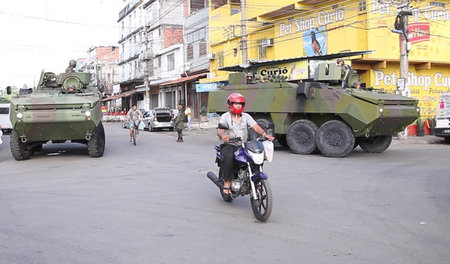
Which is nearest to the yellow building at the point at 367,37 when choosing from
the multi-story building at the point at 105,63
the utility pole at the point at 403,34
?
the utility pole at the point at 403,34

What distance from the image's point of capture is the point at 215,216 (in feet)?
20.3

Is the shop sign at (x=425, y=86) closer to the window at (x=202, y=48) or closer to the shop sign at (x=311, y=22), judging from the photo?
the shop sign at (x=311, y=22)

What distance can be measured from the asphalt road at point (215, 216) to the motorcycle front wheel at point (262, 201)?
13 cm

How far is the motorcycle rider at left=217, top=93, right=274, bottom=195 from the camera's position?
629 centimetres

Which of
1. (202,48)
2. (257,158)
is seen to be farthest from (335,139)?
(202,48)

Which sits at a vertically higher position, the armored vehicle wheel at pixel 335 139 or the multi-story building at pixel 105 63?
the multi-story building at pixel 105 63

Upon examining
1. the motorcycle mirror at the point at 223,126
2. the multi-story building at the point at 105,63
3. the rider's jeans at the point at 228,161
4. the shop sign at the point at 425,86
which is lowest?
the rider's jeans at the point at 228,161

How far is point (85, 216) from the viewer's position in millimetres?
6164

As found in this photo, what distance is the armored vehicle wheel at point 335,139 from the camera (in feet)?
41.2

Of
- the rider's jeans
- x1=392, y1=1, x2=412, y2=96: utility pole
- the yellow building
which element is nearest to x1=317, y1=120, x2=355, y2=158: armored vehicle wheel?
x1=392, y1=1, x2=412, y2=96: utility pole

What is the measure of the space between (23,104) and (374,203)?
347 inches

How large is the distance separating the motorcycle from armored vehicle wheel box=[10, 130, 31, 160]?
824 cm

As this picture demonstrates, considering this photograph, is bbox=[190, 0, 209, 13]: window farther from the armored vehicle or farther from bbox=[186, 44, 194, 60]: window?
the armored vehicle

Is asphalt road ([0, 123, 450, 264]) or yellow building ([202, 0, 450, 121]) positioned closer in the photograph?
asphalt road ([0, 123, 450, 264])
